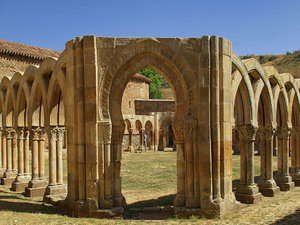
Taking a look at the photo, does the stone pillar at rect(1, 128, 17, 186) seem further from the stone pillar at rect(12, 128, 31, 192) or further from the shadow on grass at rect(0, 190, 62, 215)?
the shadow on grass at rect(0, 190, 62, 215)

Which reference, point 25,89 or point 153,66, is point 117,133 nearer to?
point 153,66

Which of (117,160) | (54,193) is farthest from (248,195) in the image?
(54,193)

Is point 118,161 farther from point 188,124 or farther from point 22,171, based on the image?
point 22,171

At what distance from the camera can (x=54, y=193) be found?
9.86 m

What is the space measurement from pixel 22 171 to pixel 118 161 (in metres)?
6.24

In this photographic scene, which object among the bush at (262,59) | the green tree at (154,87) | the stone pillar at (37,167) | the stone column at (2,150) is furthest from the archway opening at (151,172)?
the bush at (262,59)

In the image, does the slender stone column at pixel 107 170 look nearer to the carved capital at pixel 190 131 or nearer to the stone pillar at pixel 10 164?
the carved capital at pixel 190 131

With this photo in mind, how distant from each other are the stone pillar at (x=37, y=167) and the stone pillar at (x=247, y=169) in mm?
6580

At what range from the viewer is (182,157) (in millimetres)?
7777

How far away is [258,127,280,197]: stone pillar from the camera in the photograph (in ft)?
34.4

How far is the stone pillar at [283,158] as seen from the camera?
38.5 feet

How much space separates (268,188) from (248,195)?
5.03ft

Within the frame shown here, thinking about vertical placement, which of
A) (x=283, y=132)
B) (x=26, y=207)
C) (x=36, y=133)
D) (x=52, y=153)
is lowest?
(x=26, y=207)

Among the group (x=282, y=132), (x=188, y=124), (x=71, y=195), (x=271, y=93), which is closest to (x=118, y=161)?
(x=71, y=195)
